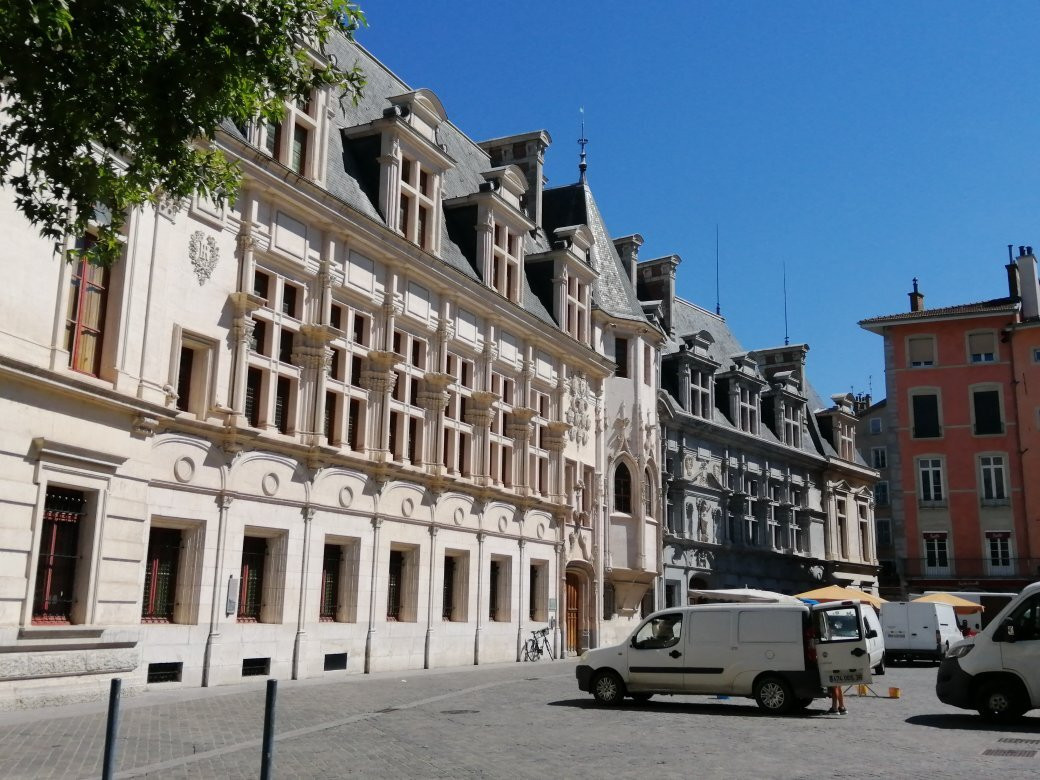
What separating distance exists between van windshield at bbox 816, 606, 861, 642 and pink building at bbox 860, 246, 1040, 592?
33360mm

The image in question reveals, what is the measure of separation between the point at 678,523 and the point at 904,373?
16804 millimetres

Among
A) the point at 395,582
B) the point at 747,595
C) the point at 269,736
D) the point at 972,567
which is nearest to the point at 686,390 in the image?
the point at 747,595

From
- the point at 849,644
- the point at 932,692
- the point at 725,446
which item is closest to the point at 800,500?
the point at 725,446

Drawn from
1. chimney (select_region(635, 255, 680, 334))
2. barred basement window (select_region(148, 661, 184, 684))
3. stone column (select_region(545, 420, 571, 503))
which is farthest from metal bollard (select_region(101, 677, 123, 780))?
chimney (select_region(635, 255, 680, 334))

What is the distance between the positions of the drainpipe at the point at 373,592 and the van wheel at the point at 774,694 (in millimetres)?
10222

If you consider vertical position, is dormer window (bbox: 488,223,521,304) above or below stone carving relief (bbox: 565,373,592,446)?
above

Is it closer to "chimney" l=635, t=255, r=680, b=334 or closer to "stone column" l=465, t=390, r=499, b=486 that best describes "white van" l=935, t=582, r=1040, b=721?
"stone column" l=465, t=390, r=499, b=486

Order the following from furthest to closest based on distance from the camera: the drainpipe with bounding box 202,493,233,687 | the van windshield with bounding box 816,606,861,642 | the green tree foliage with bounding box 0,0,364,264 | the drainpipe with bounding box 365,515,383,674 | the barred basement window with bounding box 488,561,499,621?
the barred basement window with bounding box 488,561,499,621, the drainpipe with bounding box 365,515,383,674, the drainpipe with bounding box 202,493,233,687, the van windshield with bounding box 816,606,861,642, the green tree foliage with bounding box 0,0,364,264

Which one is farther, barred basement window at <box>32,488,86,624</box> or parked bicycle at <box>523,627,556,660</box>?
parked bicycle at <box>523,627,556,660</box>

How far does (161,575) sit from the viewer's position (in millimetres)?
19359

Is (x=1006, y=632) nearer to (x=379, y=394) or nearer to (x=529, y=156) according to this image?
(x=379, y=394)

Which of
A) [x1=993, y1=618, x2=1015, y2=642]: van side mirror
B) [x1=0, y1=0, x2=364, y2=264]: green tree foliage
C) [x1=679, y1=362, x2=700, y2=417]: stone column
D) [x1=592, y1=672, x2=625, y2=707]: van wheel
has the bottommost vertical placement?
[x1=592, y1=672, x2=625, y2=707]: van wheel

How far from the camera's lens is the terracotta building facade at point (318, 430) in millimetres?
16062

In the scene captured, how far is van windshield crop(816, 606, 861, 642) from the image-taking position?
55.8ft
